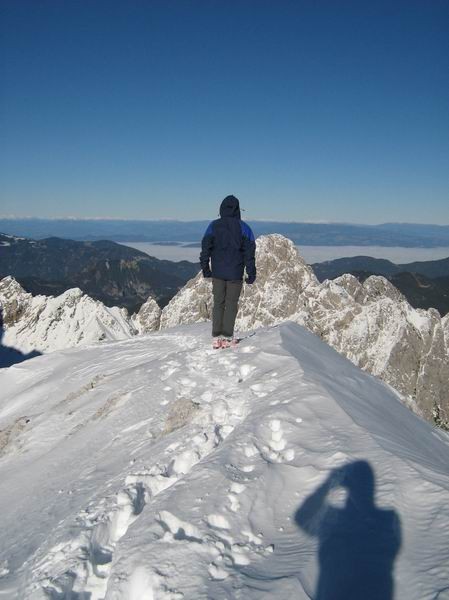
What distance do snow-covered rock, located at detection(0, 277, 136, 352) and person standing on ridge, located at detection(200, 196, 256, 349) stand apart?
92.2 metres

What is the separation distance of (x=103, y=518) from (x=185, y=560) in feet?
6.26

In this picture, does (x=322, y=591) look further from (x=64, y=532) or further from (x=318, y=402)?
(x=318, y=402)

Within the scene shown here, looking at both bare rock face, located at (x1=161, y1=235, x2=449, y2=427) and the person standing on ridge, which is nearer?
the person standing on ridge

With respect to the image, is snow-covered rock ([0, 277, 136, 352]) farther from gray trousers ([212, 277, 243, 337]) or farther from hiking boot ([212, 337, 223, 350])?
gray trousers ([212, 277, 243, 337])

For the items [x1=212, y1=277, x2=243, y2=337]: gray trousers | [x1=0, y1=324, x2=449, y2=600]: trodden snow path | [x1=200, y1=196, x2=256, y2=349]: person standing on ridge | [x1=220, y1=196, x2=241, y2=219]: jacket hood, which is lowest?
[x1=0, y1=324, x2=449, y2=600]: trodden snow path

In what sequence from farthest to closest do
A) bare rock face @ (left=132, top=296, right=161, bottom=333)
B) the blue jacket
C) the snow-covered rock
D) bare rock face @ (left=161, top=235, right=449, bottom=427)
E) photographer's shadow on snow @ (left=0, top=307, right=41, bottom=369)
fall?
bare rock face @ (left=132, top=296, right=161, bottom=333) → the snow-covered rock → photographer's shadow on snow @ (left=0, top=307, right=41, bottom=369) → bare rock face @ (left=161, top=235, right=449, bottom=427) → the blue jacket

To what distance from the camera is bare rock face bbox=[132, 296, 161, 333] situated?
398ft

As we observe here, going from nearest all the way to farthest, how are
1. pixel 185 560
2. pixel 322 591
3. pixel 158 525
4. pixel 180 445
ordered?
pixel 322 591, pixel 185 560, pixel 158 525, pixel 180 445

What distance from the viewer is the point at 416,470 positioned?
6113mm

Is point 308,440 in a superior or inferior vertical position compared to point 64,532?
superior

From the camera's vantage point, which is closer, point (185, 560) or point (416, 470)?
point (185, 560)

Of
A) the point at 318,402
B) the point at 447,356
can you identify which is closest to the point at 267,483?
the point at 318,402

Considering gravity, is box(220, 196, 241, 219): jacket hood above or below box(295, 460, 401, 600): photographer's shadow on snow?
above

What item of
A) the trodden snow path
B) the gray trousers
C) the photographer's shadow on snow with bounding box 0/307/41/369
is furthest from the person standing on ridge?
the photographer's shadow on snow with bounding box 0/307/41/369
